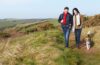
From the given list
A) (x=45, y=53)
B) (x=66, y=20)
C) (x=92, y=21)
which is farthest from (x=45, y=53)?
(x=92, y=21)

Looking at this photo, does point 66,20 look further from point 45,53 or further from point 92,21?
point 92,21

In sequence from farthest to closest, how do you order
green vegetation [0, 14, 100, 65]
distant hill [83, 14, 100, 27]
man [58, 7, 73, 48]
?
distant hill [83, 14, 100, 27] → man [58, 7, 73, 48] → green vegetation [0, 14, 100, 65]

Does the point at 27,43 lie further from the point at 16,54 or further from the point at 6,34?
the point at 6,34

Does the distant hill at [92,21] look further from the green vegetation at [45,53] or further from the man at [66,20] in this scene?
the man at [66,20]

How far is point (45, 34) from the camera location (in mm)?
19922

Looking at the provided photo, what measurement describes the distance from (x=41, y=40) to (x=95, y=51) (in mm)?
2832

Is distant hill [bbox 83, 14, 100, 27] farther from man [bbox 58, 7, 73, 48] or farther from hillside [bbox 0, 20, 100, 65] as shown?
man [bbox 58, 7, 73, 48]

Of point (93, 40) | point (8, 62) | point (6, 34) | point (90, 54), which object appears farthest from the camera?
point (6, 34)

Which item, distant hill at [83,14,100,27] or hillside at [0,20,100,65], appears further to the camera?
distant hill at [83,14,100,27]

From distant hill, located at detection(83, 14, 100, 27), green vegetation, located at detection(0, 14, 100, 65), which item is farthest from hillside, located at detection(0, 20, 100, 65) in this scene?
distant hill, located at detection(83, 14, 100, 27)

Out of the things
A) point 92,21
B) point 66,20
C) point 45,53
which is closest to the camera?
point 45,53

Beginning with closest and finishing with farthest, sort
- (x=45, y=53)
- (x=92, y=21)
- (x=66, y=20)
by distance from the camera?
(x=45, y=53)
(x=66, y=20)
(x=92, y=21)

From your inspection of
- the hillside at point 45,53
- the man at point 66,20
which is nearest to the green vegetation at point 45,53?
the hillside at point 45,53

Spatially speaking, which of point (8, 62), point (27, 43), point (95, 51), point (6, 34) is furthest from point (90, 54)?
point (6, 34)
